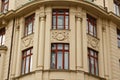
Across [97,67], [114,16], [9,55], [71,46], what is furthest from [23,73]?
[114,16]

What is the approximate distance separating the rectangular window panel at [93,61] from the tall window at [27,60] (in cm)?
456

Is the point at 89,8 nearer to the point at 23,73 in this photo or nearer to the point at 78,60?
the point at 78,60

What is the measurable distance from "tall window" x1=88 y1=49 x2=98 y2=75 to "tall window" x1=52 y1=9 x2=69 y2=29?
2.79m

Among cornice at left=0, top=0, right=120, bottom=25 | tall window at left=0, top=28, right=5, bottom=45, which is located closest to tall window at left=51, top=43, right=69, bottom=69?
cornice at left=0, top=0, right=120, bottom=25

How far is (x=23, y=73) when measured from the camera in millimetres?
23734

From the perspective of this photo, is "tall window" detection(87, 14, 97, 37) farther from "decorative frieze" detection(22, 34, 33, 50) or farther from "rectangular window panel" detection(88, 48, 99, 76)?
"decorative frieze" detection(22, 34, 33, 50)

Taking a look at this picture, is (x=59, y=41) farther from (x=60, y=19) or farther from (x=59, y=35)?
(x=60, y=19)

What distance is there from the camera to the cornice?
2456 cm

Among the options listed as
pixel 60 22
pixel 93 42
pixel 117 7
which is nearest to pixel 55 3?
pixel 60 22

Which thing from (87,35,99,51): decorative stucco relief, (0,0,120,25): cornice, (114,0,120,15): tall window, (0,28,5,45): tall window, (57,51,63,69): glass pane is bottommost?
(57,51,63,69): glass pane

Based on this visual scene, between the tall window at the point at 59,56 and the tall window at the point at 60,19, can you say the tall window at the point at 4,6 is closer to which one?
the tall window at the point at 60,19

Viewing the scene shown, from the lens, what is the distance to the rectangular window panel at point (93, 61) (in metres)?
23.7

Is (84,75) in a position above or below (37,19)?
below

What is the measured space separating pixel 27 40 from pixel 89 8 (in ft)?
18.5
